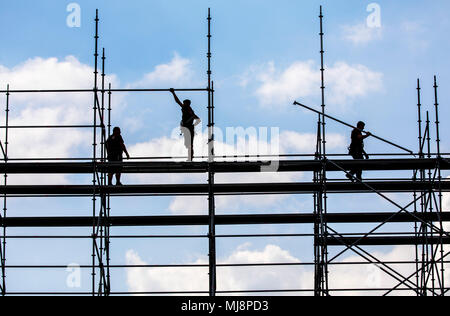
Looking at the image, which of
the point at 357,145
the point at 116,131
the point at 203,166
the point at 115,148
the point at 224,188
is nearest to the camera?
the point at 203,166

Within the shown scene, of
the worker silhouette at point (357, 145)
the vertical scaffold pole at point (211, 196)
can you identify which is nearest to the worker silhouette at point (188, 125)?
the vertical scaffold pole at point (211, 196)

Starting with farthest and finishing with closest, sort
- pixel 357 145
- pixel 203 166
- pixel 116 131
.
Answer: pixel 357 145 → pixel 116 131 → pixel 203 166

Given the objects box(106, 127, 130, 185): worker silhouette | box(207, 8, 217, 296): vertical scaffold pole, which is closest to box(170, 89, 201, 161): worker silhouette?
box(207, 8, 217, 296): vertical scaffold pole

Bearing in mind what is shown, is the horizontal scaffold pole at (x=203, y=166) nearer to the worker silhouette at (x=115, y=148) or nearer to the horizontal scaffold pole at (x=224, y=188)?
the horizontal scaffold pole at (x=224, y=188)

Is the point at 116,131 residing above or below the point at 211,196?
above

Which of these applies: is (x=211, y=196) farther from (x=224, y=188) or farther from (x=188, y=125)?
(x=188, y=125)

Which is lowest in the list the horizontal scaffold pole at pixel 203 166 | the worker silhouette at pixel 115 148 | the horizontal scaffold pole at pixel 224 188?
the horizontal scaffold pole at pixel 224 188

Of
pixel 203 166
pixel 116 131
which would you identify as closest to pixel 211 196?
pixel 203 166

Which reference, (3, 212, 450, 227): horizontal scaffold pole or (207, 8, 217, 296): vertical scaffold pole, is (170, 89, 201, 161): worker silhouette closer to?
(207, 8, 217, 296): vertical scaffold pole

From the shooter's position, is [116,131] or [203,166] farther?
[116,131]

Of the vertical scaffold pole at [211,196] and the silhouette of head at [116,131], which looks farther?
the silhouette of head at [116,131]

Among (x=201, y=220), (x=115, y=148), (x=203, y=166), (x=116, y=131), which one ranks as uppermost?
(x=116, y=131)
